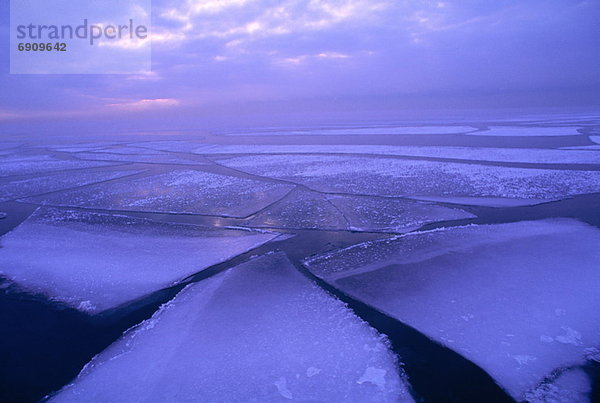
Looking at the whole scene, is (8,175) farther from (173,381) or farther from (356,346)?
(356,346)

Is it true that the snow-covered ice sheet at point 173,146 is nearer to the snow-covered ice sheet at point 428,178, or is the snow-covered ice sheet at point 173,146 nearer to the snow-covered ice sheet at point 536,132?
the snow-covered ice sheet at point 428,178

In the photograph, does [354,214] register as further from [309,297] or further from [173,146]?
[173,146]

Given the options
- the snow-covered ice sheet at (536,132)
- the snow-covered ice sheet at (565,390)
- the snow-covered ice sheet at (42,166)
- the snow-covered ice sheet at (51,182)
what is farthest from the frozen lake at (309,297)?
the snow-covered ice sheet at (536,132)

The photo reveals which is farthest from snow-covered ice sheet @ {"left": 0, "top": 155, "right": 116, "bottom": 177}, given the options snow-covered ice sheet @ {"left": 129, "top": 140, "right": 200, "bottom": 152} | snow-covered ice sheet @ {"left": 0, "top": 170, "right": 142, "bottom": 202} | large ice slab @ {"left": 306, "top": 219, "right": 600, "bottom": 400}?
large ice slab @ {"left": 306, "top": 219, "right": 600, "bottom": 400}

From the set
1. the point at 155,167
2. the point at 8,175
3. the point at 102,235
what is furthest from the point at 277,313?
the point at 8,175

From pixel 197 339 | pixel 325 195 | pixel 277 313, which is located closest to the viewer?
pixel 197 339

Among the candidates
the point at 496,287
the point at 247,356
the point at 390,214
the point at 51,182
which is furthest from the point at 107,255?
the point at 51,182
